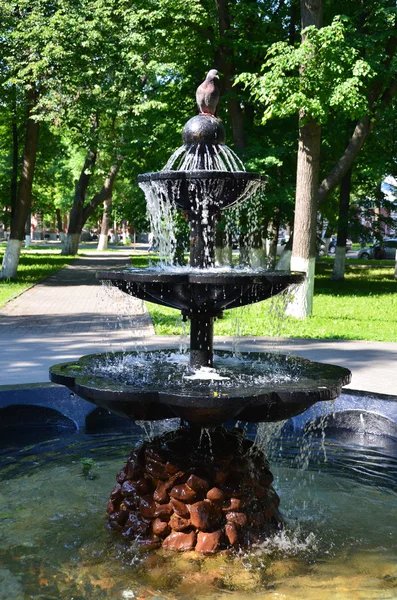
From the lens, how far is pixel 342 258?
24.9m

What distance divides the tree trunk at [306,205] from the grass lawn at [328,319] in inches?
18.9

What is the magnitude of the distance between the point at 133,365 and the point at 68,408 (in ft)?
5.72

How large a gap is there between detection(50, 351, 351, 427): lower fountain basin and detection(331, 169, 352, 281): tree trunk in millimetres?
20188

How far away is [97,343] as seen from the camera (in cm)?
1087

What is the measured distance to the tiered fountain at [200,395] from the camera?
4.02 metres

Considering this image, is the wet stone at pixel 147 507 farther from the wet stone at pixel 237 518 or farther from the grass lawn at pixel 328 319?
the grass lawn at pixel 328 319

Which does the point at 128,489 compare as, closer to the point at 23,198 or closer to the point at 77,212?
the point at 23,198

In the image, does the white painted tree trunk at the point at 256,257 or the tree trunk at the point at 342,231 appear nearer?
the white painted tree trunk at the point at 256,257

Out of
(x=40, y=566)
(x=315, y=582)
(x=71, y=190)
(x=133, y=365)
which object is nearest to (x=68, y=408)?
(x=133, y=365)

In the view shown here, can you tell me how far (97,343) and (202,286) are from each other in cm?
682

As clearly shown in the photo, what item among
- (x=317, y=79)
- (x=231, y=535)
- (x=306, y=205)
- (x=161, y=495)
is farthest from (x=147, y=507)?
(x=306, y=205)

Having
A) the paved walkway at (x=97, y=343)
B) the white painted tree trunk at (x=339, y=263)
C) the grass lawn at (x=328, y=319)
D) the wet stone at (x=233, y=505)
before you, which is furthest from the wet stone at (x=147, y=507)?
the white painted tree trunk at (x=339, y=263)

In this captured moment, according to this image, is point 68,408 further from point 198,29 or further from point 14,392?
point 198,29

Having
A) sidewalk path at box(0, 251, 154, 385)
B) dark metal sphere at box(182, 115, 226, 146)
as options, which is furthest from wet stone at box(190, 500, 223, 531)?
dark metal sphere at box(182, 115, 226, 146)
